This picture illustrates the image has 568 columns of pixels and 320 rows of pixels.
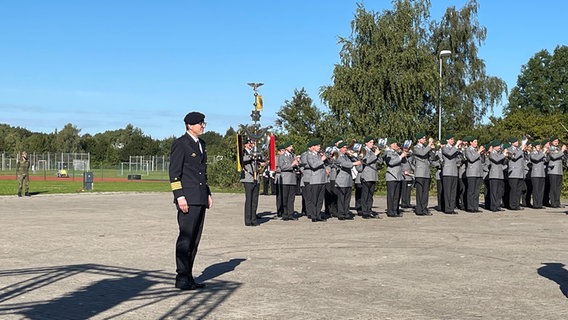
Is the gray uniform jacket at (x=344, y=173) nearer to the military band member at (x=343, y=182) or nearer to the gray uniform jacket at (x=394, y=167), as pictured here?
the military band member at (x=343, y=182)

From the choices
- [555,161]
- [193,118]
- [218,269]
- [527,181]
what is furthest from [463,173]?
[193,118]

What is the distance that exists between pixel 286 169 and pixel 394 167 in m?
2.64

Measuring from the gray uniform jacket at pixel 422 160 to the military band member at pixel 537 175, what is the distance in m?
4.24

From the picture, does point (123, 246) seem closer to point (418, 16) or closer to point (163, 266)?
point (163, 266)

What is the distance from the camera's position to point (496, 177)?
20672 millimetres

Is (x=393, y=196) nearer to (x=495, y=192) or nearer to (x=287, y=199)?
(x=287, y=199)

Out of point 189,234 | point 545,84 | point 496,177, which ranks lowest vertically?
point 189,234

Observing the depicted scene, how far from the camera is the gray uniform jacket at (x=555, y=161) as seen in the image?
2183 cm

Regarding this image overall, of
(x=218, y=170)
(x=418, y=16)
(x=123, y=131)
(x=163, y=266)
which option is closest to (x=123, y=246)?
(x=163, y=266)

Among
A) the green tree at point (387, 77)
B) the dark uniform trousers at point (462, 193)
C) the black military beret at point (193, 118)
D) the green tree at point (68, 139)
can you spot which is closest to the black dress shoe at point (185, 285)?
the black military beret at point (193, 118)

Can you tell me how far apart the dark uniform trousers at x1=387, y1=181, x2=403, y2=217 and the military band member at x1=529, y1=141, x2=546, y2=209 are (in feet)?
17.4

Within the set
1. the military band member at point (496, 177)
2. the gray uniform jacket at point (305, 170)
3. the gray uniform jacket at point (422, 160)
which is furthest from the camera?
the military band member at point (496, 177)

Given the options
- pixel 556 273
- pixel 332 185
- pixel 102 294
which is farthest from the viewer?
pixel 332 185

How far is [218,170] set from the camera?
1467 inches
